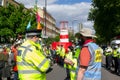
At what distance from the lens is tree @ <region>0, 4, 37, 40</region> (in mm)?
58031

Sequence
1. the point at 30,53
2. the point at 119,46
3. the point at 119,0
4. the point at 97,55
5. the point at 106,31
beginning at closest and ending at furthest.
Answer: the point at 30,53 → the point at 97,55 → the point at 119,46 → the point at 119,0 → the point at 106,31

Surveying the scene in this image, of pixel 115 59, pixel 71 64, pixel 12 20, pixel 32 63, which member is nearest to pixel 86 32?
pixel 32 63

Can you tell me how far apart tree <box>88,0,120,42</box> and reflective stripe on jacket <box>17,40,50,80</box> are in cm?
4524

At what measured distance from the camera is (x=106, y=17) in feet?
189

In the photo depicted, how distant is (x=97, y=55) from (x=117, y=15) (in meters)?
45.6

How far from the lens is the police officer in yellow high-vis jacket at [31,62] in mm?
5973

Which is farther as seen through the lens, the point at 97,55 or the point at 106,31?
the point at 106,31

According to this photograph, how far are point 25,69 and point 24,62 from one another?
0.34 feet

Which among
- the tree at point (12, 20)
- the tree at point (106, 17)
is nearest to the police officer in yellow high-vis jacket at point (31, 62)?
the tree at point (106, 17)

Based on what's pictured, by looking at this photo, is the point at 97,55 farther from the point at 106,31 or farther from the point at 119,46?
the point at 106,31

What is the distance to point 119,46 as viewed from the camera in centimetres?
2228

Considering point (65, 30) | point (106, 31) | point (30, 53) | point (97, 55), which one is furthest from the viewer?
point (106, 31)

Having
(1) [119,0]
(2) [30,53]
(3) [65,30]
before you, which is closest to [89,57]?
(2) [30,53]

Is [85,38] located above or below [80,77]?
above
